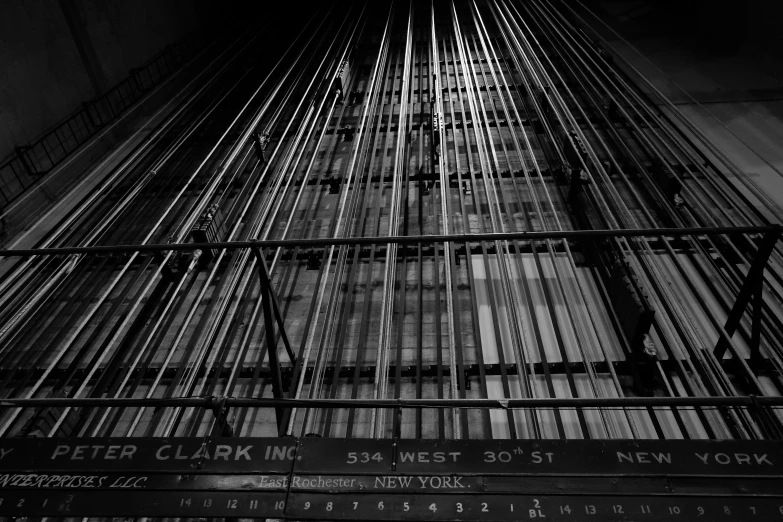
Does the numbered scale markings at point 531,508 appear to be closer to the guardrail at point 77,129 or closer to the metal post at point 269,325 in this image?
the metal post at point 269,325

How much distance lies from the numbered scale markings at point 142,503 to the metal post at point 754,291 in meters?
3.07

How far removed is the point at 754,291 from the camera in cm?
304

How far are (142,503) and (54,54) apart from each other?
7.60 m

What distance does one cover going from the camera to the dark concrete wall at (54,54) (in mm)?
6277

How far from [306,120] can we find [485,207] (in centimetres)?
340

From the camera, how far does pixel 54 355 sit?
418cm

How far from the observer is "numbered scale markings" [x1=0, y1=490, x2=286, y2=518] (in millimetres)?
2059

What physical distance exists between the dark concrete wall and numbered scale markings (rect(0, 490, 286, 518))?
5905 mm

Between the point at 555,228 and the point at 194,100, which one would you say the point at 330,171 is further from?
the point at 194,100

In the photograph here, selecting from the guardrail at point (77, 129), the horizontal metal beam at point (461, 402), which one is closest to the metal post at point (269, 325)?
the horizontal metal beam at point (461, 402)

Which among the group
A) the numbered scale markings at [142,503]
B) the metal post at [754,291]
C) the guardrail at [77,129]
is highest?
the guardrail at [77,129]

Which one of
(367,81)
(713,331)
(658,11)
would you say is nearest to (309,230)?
(713,331)

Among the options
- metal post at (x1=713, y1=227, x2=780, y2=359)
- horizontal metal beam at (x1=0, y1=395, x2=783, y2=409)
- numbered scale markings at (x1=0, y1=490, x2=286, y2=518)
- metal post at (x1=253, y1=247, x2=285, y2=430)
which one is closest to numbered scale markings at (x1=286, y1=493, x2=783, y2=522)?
numbered scale markings at (x1=0, y1=490, x2=286, y2=518)

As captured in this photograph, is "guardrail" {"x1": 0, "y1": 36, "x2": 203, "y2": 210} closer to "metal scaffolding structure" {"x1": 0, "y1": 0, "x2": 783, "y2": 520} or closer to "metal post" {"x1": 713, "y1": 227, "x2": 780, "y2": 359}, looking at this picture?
"metal scaffolding structure" {"x1": 0, "y1": 0, "x2": 783, "y2": 520}
